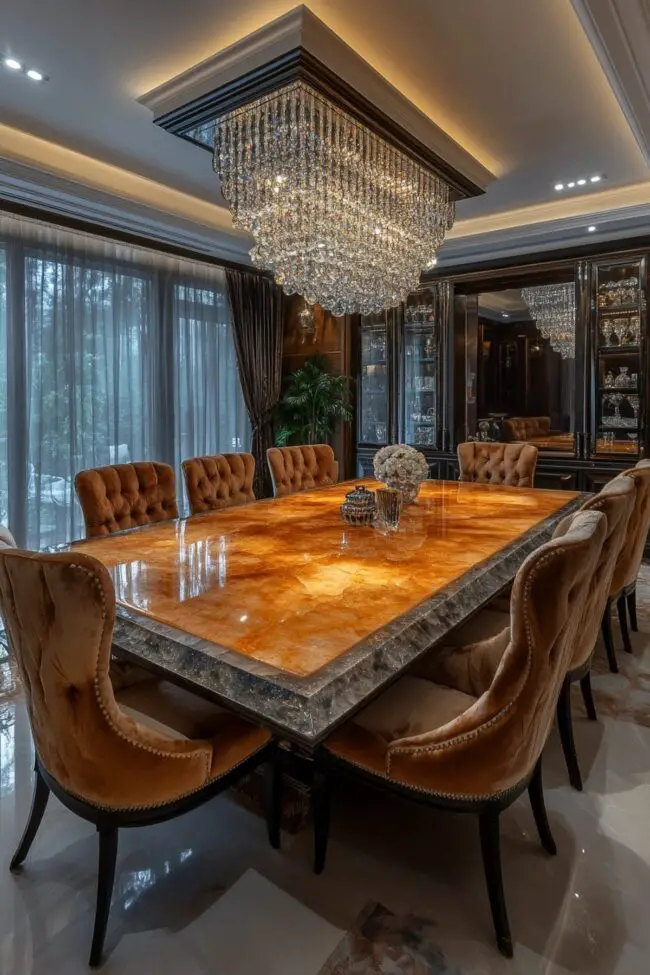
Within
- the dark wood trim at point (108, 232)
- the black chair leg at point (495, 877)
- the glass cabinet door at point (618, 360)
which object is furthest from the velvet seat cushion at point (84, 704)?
the glass cabinet door at point (618, 360)

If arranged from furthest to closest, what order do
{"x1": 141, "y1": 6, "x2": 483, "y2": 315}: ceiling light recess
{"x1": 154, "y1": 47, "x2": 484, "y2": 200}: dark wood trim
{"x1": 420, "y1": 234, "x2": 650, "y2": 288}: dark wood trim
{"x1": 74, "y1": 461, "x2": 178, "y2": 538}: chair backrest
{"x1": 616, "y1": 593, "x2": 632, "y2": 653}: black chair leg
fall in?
{"x1": 420, "y1": 234, "x2": 650, "y2": 288}: dark wood trim
{"x1": 616, "y1": 593, "x2": 632, "y2": 653}: black chair leg
{"x1": 74, "y1": 461, "x2": 178, "y2": 538}: chair backrest
{"x1": 141, "y1": 6, "x2": 483, "y2": 315}: ceiling light recess
{"x1": 154, "y1": 47, "x2": 484, "y2": 200}: dark wood trim

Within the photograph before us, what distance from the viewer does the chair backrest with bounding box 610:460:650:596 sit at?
2482 mm

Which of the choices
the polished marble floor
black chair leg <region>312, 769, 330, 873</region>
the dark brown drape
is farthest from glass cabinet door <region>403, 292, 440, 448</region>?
black chair leg <region>312, 769, 330, 873</region>

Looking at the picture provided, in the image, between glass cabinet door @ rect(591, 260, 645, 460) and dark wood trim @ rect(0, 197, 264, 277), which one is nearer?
dark wood trim @ rect(0, 197, 264, 277)

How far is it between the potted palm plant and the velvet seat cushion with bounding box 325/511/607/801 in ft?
14.7

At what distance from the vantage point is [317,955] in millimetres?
1428

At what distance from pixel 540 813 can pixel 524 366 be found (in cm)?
442

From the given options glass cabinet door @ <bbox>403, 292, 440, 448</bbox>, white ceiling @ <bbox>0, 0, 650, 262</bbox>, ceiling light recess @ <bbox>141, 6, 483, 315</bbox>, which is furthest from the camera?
glass cabinet door @ <bbox>403, 292, 440, 448</bbox>

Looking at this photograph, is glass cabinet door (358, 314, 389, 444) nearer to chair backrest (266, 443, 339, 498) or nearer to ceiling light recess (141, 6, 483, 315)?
chair backrest (266, 443, 339, 498)

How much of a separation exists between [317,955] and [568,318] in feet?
16.3

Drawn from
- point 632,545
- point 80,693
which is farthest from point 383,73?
point 80,693

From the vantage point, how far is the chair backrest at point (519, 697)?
1.27 meters

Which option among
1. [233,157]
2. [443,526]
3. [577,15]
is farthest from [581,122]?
[443,526]

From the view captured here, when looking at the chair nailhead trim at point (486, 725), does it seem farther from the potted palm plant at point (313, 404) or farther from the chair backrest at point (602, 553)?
the potted palm plant at point (313, 404)
